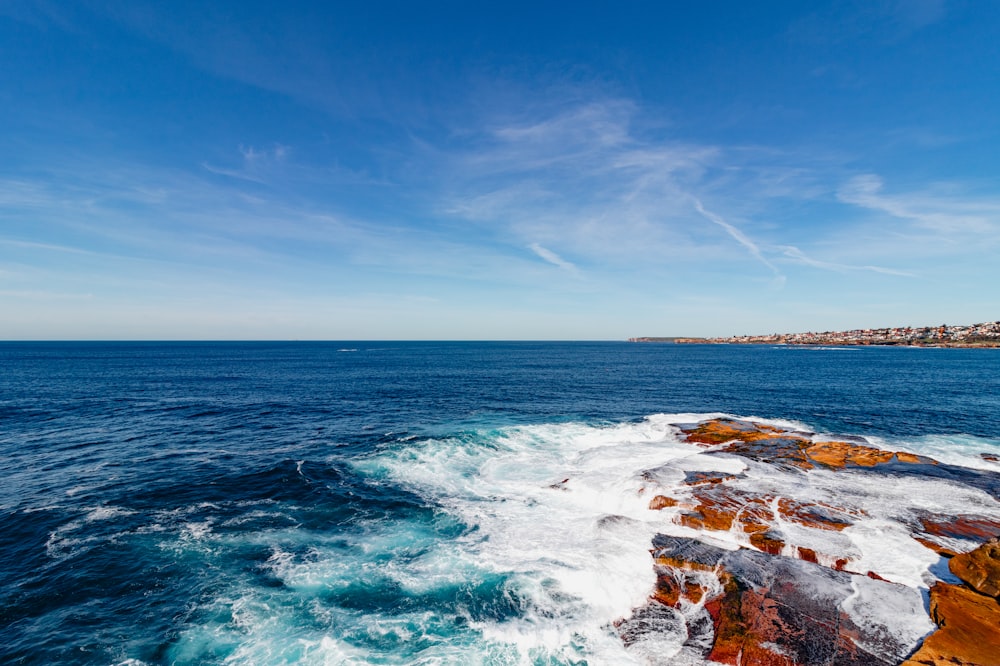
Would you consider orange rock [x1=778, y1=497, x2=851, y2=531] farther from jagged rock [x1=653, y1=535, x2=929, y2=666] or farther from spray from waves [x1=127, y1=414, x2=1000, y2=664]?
jagged rock [x1=653, y1=535, x2=929, y2=666]

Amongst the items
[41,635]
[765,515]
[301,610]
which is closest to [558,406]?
[765,515]

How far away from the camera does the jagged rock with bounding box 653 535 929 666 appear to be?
50.5 ft

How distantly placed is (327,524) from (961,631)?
30.2 m

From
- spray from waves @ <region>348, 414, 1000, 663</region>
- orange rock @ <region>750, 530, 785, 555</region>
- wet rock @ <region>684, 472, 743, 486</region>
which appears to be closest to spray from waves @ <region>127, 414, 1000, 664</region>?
spray from waves @ <region>348, 414, 1000, 663</region>

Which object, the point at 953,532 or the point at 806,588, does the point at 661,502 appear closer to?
the point at 806,588

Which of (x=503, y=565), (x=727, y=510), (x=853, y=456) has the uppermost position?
(x=853, y=456)

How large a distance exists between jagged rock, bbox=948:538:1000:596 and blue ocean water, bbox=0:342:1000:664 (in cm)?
1433

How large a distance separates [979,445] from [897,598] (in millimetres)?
38338

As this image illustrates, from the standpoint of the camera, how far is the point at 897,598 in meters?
18.1

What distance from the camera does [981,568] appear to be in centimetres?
1912

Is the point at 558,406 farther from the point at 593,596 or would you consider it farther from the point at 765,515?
the point at 593,596

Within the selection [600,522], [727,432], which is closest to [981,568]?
[600,522]

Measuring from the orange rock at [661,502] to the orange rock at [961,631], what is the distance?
11815 mm

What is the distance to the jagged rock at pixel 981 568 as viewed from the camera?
1830 centimetres
